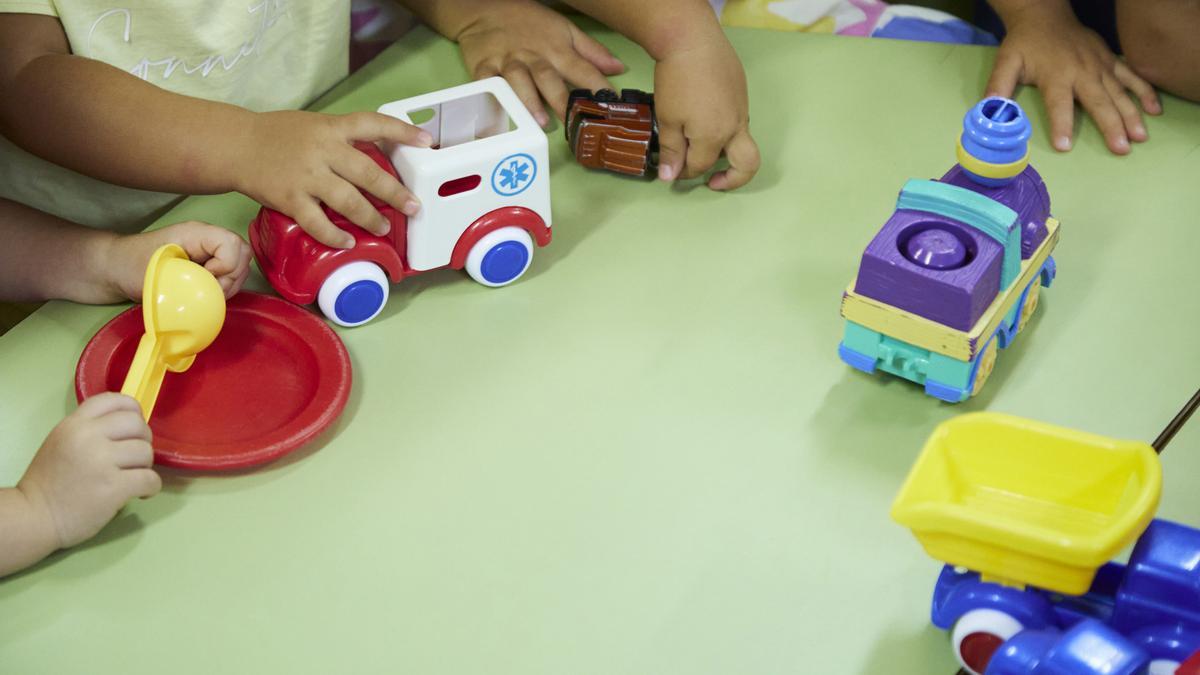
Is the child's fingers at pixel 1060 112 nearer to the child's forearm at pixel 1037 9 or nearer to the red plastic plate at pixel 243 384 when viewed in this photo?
the child's forearm at pixel 1037 9

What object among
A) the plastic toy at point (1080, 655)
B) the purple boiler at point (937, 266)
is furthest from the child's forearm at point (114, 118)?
the plastic toy at point (1080, 655)

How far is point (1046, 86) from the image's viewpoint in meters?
0.86

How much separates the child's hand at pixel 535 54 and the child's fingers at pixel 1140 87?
1.19 ft

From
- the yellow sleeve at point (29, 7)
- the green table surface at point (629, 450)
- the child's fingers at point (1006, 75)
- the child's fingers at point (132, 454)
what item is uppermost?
the yellow sleeve at point (29, 7)

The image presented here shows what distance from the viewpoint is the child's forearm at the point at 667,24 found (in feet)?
2.72

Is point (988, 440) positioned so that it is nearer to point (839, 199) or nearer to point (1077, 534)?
point (1077, 534)

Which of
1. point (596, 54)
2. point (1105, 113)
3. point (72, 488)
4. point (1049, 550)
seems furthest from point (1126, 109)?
point (72, 488)

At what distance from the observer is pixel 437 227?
0.69 metres

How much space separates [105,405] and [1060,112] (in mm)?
642

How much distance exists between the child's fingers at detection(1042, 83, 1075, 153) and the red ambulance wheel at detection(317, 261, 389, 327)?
18.3 inches

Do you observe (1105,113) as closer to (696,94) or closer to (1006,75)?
(1006,75)

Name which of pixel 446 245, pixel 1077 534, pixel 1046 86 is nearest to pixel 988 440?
pixel 1077 534

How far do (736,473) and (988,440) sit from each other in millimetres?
138

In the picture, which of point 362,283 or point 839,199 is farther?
point 839,199
